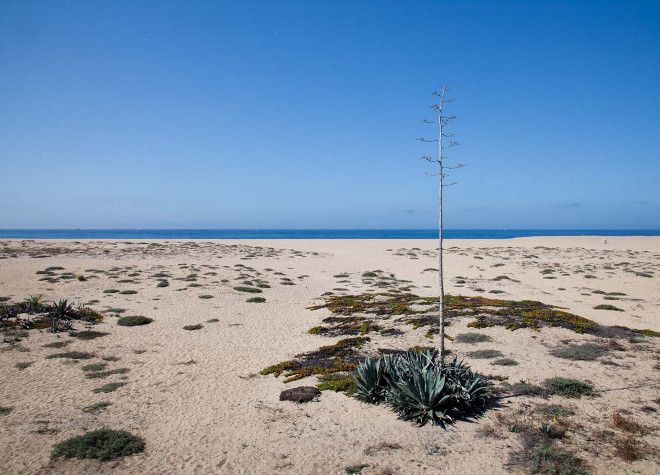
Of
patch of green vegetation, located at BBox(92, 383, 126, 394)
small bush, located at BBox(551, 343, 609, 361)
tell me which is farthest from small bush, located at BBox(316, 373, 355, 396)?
small bush, located at BBox(551, 343, 609, 361)

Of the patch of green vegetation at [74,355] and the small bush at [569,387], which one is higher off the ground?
the small bush at [569,387]

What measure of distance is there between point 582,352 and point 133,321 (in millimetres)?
17059

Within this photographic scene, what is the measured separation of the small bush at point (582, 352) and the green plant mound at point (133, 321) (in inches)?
630

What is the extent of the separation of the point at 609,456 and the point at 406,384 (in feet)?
11.9

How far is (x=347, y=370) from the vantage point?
10.8m

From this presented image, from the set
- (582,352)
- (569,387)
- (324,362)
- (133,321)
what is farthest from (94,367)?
(582,352)

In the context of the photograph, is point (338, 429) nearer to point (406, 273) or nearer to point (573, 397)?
point (573, 397)

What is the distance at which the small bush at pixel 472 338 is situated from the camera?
1329 cm

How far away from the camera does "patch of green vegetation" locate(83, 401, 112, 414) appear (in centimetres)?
843

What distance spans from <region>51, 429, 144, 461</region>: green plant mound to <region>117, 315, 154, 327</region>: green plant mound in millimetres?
9526

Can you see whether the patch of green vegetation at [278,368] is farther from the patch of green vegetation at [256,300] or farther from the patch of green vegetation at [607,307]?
the patch of green vegetation at [607,307]

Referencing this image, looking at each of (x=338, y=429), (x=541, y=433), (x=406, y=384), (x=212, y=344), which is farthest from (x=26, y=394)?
(x=541, y=433)

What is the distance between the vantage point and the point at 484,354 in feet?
38.8

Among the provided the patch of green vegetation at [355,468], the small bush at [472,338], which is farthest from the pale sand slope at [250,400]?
the small bush at [472,338]
